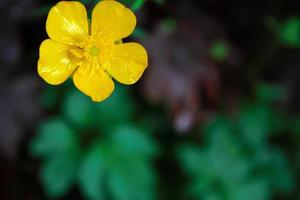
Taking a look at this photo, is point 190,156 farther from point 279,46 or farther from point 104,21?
point 104,21

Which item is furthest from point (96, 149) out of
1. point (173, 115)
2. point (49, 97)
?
point (173, 115)

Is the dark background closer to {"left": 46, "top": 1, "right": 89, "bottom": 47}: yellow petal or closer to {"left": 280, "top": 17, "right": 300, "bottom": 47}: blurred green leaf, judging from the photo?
{"left": 280, "top": 17, "right": 300, "bottom": 47}: blurred green leaf

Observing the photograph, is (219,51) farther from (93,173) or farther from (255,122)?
(93,173)

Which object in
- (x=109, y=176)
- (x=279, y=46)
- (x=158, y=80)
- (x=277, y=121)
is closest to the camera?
(x=109, y=176)

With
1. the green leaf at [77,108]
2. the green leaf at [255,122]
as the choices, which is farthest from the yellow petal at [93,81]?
the green leaf at [255,122]

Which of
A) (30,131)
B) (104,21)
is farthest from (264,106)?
(104,21)

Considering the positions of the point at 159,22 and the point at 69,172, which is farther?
the point at 159,22

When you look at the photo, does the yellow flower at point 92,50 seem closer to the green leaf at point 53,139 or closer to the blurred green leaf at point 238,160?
the green leaf at point 53,139
